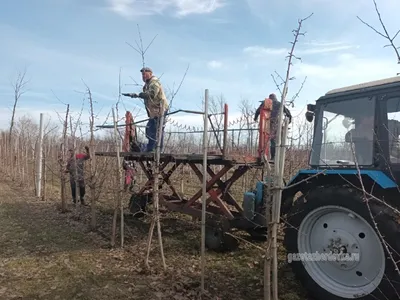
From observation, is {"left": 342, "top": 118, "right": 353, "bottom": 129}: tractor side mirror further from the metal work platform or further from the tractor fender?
the metal work platform

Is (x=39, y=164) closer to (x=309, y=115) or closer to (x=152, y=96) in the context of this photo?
(x=152, y=96)

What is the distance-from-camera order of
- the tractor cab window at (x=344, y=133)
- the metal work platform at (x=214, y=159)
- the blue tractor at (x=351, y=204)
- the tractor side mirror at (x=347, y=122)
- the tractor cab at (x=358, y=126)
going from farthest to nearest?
the metal work platform at (x=214, y=159) < the tractor side mirror at (x=347, y=122) < the tractor cab window at (x=344, y=133) < the tractor cab at (x=358, y=126) < the blue tractor at (x=351, y=204)

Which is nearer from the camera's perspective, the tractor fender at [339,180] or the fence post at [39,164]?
the tractor fender at [339,180]

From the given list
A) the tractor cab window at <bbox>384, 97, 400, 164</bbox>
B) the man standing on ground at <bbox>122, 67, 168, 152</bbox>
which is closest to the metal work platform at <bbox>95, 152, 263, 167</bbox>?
the man standing on ground at <bbox>122, 67, 168, 152</bbox>

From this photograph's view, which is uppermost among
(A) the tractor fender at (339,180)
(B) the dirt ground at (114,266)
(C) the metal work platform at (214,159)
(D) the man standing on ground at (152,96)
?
(D) the man standing on ground at (152,96)

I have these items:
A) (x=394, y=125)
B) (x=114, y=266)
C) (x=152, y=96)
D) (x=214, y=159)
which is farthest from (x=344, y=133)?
(x=114, y=266)

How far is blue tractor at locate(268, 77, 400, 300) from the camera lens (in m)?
3.54

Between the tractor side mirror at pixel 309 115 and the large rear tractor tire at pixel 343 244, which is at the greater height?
the tractor side mirror at pixel 309 115

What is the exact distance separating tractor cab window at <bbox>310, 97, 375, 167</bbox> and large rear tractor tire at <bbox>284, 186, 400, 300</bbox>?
49cm

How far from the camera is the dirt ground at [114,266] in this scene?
4.14m

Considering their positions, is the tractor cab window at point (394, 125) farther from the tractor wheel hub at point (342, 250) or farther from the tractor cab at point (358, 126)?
the tractor wheel hub at point (342, 250)

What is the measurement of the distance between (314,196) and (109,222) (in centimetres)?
513

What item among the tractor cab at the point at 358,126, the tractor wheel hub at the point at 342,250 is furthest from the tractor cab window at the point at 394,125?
the tractor wheel hub at the point at 342,250

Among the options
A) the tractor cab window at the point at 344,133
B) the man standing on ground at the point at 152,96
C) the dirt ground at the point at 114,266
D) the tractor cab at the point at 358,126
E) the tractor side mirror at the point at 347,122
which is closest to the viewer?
the tractor cab at the point at 358,126
